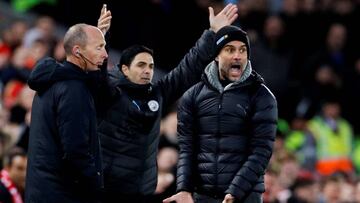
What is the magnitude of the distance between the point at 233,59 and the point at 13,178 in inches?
112

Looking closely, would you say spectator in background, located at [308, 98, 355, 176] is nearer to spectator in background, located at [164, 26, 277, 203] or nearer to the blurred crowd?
the blurred crowd

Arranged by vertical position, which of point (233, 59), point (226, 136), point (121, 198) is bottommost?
point (121, 198)

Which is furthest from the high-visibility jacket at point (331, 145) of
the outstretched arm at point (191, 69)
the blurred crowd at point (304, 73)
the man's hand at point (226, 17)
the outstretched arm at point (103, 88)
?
the outstretched arm at point (103, 88)

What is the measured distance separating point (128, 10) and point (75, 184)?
7.92 meters

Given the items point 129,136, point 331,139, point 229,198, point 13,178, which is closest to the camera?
point 229,198

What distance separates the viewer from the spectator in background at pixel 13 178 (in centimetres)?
1052

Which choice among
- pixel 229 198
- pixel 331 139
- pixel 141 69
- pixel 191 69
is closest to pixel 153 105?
pixel 141 69

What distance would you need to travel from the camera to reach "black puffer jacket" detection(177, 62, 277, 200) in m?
8.66

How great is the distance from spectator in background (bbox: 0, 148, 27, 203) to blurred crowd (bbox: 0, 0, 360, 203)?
335 centimetres

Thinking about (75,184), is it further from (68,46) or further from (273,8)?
(273,8)

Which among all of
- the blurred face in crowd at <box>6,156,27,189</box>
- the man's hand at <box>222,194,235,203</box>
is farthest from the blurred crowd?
the man's hand at <box>222,194,235,203</box>

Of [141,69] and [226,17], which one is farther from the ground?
[226,17]

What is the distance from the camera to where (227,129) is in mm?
8711

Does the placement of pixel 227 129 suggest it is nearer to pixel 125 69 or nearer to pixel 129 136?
pixel 129 136
